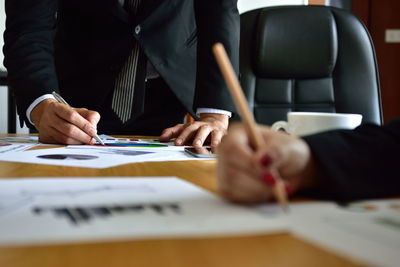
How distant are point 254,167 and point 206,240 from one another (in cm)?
9

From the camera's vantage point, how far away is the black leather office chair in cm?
151

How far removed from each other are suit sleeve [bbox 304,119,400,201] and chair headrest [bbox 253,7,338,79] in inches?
45.6

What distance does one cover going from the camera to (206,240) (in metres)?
0.25

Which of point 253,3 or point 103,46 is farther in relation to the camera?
point 253,3

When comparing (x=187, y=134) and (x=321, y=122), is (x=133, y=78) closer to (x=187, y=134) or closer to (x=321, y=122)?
(x=187, y=134)

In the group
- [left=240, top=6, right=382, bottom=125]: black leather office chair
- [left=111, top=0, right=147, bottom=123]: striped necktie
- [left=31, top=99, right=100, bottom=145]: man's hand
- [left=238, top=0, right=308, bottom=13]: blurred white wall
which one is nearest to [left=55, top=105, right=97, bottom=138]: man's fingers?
[left=31, top=99, right=100, bottom=145]: man's hand

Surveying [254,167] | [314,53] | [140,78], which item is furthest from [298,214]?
[314,53]

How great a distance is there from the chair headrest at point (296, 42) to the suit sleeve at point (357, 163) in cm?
116

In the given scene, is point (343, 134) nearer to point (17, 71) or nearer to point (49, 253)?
point (49, 253)

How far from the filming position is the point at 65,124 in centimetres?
89

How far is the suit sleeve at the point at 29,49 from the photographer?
106 cm

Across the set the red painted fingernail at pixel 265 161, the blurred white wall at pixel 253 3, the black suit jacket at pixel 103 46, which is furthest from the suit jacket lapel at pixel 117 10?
the blurred white wall at pixel 253 3

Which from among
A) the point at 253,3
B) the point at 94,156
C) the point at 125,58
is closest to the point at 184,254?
the point at 94,156

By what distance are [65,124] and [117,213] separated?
628 millimetres
